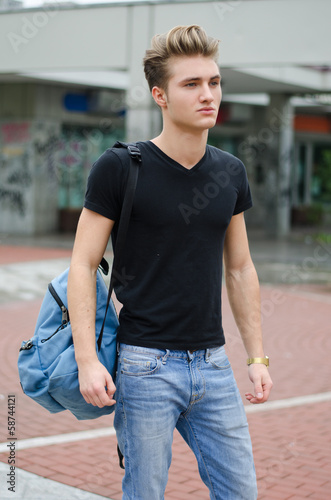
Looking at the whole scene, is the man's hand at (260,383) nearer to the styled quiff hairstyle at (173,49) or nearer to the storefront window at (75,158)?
the styled quiff hairstyle at (173,49)

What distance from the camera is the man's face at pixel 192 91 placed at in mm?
2348

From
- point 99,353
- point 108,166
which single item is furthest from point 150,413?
point 108,166

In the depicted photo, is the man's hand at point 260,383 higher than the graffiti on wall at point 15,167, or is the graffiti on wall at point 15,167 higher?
the man's hand at point 260,383

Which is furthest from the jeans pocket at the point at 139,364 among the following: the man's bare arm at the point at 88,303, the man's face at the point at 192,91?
the man's face at the point at 192,91

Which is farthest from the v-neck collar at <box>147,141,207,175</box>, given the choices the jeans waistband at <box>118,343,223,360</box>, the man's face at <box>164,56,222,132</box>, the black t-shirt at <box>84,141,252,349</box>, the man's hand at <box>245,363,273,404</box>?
the man's hand at <box>245,363,273,404</box>

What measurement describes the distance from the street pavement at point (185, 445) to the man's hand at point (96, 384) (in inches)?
68.3

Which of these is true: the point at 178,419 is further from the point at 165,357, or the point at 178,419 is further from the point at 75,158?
the point at 75,158

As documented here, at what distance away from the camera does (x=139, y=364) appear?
230cm

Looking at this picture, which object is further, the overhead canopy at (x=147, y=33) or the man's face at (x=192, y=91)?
the overhead canopy at (x=147, y=33)

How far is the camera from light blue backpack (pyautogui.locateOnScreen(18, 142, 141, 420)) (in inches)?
90.8

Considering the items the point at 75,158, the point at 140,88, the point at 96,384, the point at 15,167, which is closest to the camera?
the point at 96,384

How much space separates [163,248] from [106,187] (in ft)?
0.86

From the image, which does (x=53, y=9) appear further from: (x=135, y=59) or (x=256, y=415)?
(x=256, y=415)

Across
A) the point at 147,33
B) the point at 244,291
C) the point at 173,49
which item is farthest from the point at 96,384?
the point at 147,33
